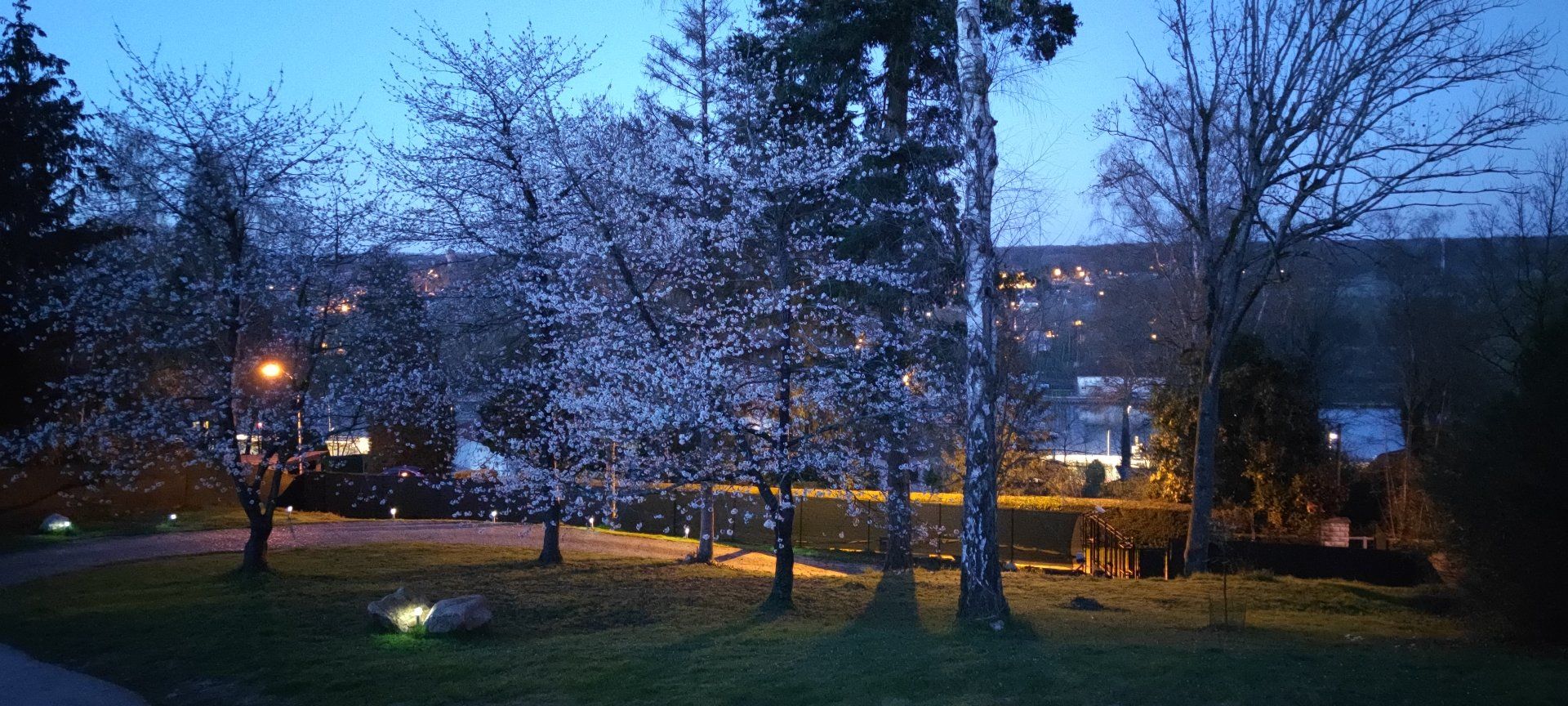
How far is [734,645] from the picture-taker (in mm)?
9203

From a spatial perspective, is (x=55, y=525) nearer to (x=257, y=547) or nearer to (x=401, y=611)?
(x=257, y=547)

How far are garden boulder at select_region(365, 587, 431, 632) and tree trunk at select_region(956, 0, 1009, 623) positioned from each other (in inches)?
213

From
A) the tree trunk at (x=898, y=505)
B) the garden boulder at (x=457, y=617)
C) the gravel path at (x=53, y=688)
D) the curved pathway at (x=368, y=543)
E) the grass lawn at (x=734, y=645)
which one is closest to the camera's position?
the grass lawn at (x=734, y=645)

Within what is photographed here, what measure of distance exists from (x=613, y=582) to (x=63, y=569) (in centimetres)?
791

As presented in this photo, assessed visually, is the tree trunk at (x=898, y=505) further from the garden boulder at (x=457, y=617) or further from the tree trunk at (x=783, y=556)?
the garden boulder at (x=457, y=617)

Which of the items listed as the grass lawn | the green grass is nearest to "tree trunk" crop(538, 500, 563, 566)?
the grass lawn

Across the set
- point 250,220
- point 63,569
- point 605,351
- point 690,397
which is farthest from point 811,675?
point 63,569

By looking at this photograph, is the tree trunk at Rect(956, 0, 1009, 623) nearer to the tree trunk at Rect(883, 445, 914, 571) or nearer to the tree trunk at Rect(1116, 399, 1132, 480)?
the tree trunk at Rect(883, 445, 914, 571)

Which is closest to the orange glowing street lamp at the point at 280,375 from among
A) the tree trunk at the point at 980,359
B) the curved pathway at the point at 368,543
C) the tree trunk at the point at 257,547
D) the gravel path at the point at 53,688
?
the tree trunk at the point at 257,547

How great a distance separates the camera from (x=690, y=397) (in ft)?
35.5

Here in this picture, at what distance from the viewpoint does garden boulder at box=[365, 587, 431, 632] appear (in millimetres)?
9766

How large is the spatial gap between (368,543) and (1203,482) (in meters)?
14.8

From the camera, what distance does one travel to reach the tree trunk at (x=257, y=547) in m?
13.4

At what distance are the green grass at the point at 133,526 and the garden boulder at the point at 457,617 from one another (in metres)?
10.6
